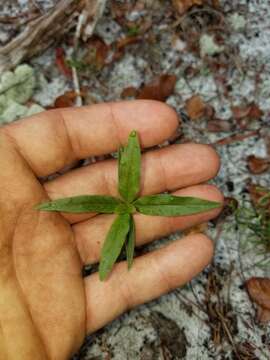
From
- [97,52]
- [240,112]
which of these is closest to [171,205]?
[240,112]

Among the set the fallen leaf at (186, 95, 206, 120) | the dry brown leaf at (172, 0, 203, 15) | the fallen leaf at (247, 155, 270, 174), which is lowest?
the fallen leaf at (247, 155, 270, 174)

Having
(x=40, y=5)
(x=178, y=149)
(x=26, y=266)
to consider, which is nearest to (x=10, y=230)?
(x=26, y=266)

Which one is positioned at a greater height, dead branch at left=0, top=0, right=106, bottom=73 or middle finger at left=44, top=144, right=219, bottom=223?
dead branch at left=0, top=0, right=106, bottom=73

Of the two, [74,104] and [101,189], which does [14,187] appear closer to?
[101,189]

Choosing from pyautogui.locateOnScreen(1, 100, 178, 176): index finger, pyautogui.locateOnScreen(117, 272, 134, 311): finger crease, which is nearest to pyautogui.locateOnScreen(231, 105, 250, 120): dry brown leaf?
pyautogui.locateOnScreen(1, 100, 178, 176): index finger

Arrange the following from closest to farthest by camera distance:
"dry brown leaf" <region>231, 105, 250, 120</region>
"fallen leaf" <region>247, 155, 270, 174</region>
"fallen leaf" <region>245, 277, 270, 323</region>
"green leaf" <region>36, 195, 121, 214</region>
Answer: "green leaf" <region>36, 195, 121, 214</region>, "fallen leaf" <region>245, 277, 270, 323</region>, "fallen leaf" <region>247, 155, 270, 174</region>, "dry brown leaf" <region>231, 105, 250, 120</region>

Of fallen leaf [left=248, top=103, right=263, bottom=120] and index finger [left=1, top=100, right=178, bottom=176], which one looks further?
fallen leaf [left=248, top=103, right=263, bottom=120]

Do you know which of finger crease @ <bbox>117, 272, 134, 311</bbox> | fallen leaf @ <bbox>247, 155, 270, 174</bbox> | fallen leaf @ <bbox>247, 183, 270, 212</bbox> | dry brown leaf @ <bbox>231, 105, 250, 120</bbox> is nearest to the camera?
finger crease @ <bbox>117, 272, 134, 311</bbox>

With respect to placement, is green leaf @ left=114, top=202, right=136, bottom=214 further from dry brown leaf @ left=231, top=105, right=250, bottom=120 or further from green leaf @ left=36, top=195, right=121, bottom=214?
dry brown leaf @ left=231, top=105, right=250, bottom=120
